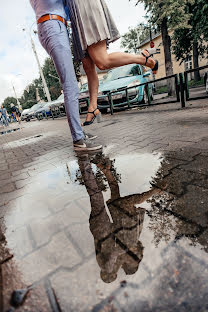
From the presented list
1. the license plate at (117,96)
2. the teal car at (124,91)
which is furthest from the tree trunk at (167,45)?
the license plate at (117,96)

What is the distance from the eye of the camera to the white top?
230 cm

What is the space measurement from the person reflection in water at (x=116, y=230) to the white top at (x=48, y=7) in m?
2.19

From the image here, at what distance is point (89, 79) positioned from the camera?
3178 mm

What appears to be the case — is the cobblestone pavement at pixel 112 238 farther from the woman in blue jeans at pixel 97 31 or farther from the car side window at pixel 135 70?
the car side window at pixel 135 70

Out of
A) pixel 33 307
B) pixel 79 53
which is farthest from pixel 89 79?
pixel 33 307

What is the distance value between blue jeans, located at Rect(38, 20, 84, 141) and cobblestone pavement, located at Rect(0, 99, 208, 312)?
1018mm

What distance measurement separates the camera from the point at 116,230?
1073 mm

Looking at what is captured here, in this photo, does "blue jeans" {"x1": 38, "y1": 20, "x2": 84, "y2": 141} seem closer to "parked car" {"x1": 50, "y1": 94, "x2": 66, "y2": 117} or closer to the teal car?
the teal car

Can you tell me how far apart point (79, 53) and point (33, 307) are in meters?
3.01

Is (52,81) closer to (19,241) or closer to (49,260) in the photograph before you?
(19,241)

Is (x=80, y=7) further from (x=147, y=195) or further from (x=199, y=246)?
(x=199, y=246)

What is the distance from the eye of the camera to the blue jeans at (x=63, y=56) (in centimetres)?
235

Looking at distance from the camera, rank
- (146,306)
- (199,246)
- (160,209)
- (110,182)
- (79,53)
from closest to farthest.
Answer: (146,306)
(199,246)
(160,209)
(110,182)
(79,53)

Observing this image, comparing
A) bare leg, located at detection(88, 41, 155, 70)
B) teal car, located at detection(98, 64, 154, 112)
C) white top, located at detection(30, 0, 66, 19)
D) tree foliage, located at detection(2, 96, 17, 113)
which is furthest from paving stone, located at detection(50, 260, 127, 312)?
tree foliage, located at detection(2, 96, 17, 113)
